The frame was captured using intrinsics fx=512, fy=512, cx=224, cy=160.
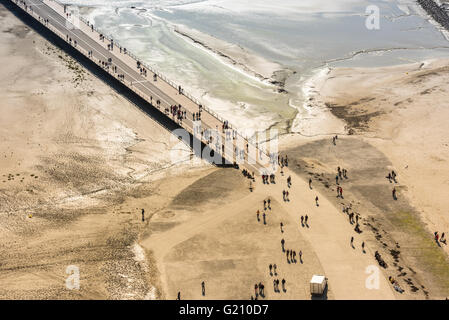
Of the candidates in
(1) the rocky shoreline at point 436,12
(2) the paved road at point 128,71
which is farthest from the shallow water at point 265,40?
(2) the paved road at point 128,71

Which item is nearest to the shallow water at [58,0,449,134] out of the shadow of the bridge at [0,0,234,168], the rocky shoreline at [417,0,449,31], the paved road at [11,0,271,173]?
the rocky shoreline at [417,0,449,31]

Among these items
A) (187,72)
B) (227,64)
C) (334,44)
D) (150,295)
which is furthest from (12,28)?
(150,295)

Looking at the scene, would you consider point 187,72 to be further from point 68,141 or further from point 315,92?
point 68,141

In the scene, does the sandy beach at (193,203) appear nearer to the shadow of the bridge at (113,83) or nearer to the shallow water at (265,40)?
the shadow of the bridge at (113,83)

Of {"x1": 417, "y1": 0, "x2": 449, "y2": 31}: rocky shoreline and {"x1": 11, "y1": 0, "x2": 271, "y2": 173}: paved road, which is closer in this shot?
{"x1": 11, "y1": 0, "x2": 271, "y2": 173}: paved road

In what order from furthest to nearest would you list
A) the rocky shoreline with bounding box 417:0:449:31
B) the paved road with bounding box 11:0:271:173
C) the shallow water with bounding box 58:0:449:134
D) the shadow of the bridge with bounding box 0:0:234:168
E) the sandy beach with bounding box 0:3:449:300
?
the rocky shoreline with bounding box 417:0:449:31 → the shallow water with bounding box 58:0:449:134 → the shadow of the bridge with bounding box 0:0:234:168 → the paved road with bounding box 11:0:271:173 → the sandy beach with bounding box 0:3:449:300

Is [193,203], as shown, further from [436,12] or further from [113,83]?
[436,12]

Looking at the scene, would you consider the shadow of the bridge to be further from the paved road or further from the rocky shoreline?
the rocky shoreline

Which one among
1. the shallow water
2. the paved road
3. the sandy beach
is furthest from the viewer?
the shallow water
